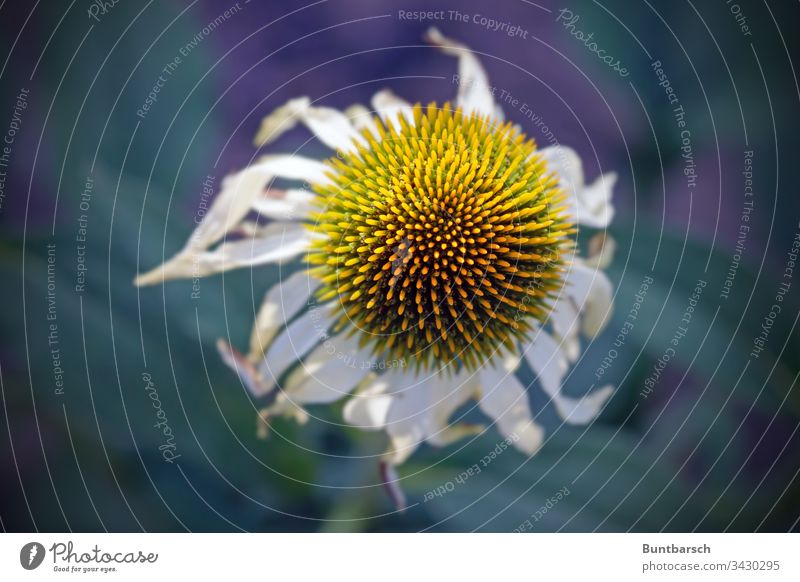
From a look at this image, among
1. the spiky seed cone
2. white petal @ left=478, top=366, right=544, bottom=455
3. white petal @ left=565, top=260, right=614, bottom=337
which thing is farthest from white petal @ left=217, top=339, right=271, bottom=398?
white petal @ left=565, top=260, right=614, bottom=337

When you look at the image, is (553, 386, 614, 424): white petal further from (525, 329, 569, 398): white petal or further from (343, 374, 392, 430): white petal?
(343, 374, 392, 430): white petal

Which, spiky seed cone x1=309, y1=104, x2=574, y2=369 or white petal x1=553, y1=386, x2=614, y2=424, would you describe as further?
white petal x1=553, y1=386, x2=614, y2=424

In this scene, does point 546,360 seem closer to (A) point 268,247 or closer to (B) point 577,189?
(B) point 577,189

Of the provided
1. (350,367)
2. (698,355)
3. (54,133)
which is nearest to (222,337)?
(350,367)

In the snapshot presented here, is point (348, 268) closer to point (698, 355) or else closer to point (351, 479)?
point (351, 479)

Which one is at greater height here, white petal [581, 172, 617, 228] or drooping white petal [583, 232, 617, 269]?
white petal [581, 172, 617, 228]
